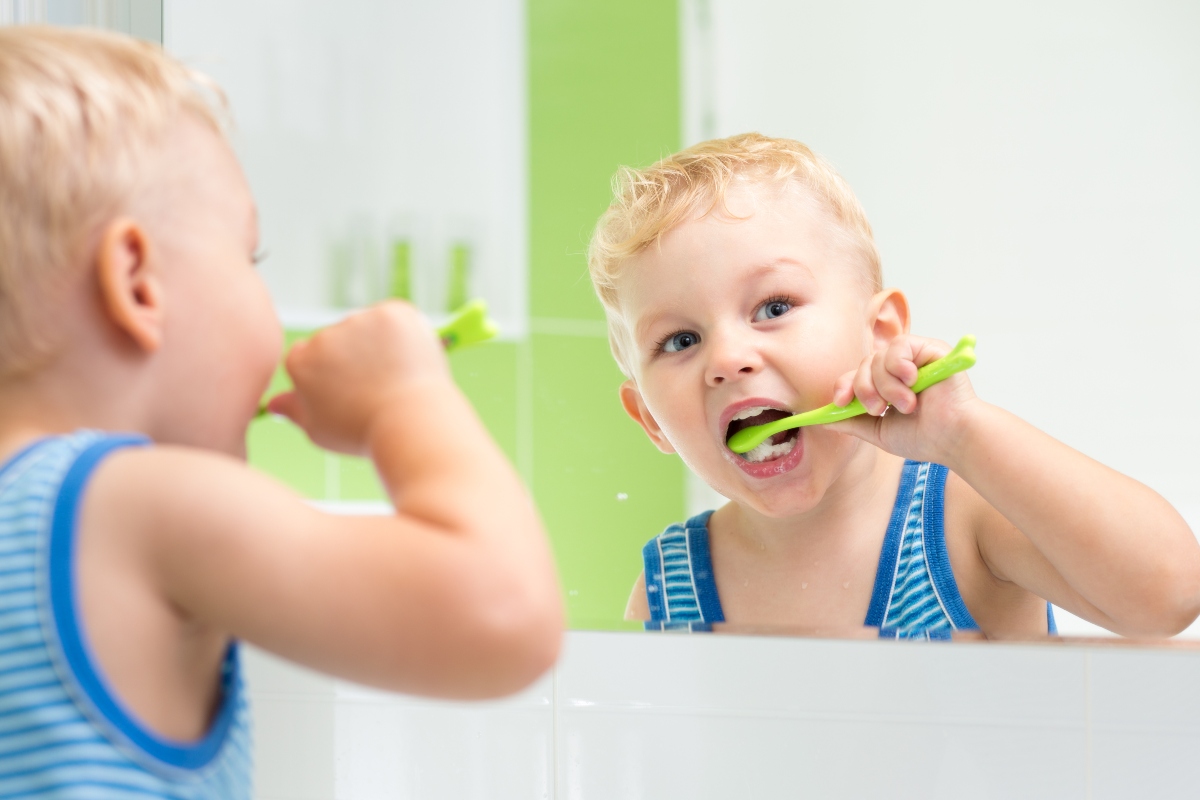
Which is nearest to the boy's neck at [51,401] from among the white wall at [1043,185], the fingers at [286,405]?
the fingers at [286,405]

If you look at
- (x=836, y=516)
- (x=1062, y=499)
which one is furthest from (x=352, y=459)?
(x=1062, y=499)

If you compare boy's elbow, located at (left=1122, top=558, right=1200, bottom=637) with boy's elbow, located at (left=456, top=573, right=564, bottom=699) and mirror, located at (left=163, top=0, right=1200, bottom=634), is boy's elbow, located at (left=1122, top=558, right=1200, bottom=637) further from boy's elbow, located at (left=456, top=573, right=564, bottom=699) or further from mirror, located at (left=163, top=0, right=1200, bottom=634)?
boy's elbow, located at (left=456, top=573, right=564, bottom=699)

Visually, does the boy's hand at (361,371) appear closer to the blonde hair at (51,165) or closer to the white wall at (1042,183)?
the blonde hair at (51,165)

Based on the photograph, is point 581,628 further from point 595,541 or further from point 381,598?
point 381,598

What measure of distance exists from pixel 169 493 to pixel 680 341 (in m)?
0.52

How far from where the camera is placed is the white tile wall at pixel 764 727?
750 millimetres

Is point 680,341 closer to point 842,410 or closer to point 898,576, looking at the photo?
point 842,410

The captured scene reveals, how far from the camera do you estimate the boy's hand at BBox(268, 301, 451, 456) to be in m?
0.47

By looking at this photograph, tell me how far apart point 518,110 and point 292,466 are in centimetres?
43

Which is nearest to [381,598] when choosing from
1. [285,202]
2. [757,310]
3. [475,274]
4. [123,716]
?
[123,716]

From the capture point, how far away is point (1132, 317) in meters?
0.72

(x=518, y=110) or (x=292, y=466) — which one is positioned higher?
(x=518, y=110)

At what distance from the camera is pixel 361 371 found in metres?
0.48

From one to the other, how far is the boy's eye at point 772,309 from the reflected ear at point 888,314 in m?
0.07
